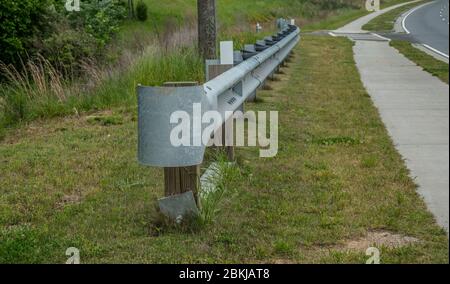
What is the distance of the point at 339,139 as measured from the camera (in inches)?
306

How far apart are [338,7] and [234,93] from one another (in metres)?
57.3

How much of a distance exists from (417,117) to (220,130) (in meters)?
3.68

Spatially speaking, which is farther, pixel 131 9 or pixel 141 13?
pixel 131 9

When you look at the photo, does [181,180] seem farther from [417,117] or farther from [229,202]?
[417,117]

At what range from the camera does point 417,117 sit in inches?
358

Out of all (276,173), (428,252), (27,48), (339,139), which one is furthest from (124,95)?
(27,48)

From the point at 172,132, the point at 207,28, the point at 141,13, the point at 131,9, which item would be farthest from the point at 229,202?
the point at 131,9

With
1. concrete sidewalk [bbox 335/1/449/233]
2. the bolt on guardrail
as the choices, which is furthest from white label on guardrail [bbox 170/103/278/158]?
concrete sidewalk [bbox 335/1/449/233]

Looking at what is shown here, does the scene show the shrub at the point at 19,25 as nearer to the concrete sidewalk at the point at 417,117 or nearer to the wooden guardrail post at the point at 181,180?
the concrete sidewalk at the point at 417,117

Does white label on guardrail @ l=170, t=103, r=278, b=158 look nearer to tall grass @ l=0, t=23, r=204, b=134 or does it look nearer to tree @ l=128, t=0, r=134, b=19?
tall grass @ l=0, t=23, r=204, b=134

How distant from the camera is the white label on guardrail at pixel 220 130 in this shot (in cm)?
429

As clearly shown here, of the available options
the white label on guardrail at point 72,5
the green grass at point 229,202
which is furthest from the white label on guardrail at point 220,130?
the white label on guardrail at point 72,5

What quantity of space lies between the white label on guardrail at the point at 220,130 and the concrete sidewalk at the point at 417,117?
1326mm
